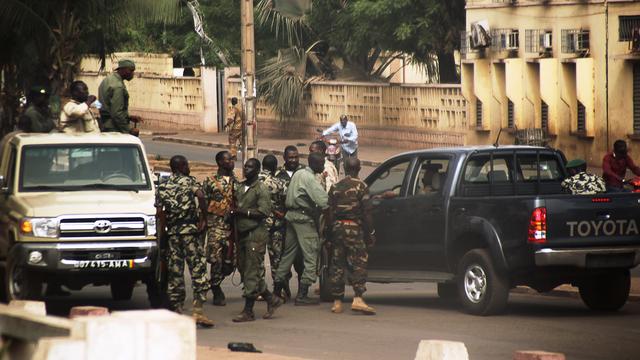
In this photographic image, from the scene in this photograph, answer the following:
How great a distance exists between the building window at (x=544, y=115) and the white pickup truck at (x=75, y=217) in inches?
978

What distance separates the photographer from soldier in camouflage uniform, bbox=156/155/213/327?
49.2 ft

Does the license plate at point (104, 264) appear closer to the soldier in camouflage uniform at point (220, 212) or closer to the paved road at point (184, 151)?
the soldier in camouflage uniform at point (220, 212)

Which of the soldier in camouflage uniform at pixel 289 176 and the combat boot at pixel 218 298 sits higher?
the soldier in camouflage uniform at pixel 289 176

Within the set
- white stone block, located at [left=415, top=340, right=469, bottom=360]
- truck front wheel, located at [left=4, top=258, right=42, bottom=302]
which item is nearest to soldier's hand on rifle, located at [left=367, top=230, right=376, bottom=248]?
truck front wheel, located at [left=4, top=258, right=42, bottom=302]

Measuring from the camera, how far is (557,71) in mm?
39156

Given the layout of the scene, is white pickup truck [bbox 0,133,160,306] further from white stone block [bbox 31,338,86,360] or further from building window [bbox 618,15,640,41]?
building window [bbox 618,15,640,41]

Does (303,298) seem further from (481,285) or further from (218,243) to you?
(481,285)

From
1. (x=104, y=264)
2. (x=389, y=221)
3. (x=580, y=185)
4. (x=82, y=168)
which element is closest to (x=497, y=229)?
(x=580, y=185)

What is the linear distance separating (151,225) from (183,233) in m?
0.83

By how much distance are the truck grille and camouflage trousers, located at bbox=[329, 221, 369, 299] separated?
7.13ft

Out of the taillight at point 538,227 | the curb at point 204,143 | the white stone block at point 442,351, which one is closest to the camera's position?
the white stone block at point 442,351

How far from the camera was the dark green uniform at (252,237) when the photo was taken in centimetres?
1526

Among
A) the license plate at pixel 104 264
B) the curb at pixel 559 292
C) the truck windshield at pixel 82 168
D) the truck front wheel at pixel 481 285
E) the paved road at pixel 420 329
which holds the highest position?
the truck windshield at pixel 82 168

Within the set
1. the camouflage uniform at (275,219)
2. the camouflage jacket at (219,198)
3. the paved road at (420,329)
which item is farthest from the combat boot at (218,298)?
the camouflage jacket at (219,198)
